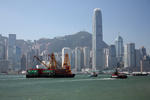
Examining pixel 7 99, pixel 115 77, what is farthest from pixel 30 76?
pixel 7 99

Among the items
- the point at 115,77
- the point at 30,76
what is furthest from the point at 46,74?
the point at 115,77

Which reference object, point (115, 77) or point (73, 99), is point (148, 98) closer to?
point (73, 99)

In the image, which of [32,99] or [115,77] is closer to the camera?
[32,99]

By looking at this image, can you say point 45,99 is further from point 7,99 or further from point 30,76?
point 30,76

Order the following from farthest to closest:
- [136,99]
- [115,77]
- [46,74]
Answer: [46,74] → [115,77] → [136,99]

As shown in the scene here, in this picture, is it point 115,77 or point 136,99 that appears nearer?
point 136,99

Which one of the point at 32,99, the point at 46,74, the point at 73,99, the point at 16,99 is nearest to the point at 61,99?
the point at 73,99

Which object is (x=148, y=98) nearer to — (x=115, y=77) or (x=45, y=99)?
(x=45, y=99)

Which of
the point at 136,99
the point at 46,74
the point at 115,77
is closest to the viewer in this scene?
the point at 136,99
